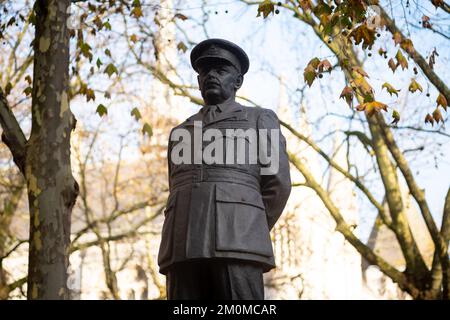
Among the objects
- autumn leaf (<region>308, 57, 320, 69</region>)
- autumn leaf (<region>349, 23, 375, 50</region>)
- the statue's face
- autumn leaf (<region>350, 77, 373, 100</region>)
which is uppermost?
autumn leaf (<region>349, 23, 375, 50</region>)

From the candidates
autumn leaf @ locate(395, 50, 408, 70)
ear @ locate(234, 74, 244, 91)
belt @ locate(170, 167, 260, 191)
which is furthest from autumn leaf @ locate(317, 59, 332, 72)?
belt @ locate(170, 167, 260, 191)

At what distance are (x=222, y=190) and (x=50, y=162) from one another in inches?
117

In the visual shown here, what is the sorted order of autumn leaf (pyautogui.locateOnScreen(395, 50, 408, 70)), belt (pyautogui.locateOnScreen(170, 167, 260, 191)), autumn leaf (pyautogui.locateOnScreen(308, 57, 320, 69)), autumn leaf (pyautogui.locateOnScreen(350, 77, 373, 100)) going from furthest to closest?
autumn leaf (pyautogui.locateOnScreen(395, 50, 408, 70)), autumn leaf (pyautogui.locateOnScreen(308, 57, 320, 69)), autumn leaf (pyautogui.locateOnScreen(350, 77, 373, 100)), belt (pyautogui.locateOnScreen(170, 167, 260, 191))

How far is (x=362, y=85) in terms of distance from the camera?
8.88 meters

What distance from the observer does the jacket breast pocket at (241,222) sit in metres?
5.84

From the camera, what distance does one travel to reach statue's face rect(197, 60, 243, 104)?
641 cm

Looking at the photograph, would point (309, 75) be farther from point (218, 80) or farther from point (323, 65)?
point (218, 80)

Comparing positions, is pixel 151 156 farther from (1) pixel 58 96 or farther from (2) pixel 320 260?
(1) pixel 58 96

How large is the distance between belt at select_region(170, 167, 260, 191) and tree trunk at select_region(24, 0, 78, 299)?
2501 mm

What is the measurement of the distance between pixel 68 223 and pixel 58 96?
1.30 metres

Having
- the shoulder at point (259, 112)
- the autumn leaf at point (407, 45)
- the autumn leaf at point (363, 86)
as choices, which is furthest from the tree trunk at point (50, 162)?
the autumn leaf at point (407, 45)

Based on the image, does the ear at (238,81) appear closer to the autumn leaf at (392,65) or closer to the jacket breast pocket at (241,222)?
the jacket breast pocket at (241,222)

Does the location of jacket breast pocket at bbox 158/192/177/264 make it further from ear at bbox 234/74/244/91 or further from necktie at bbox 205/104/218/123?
ear at bbox 234/74/244/91
